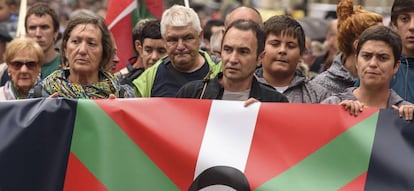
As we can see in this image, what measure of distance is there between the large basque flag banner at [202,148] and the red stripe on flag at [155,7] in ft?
14.0

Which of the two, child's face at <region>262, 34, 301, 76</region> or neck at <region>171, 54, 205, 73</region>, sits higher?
child's face at <region>262, 34, 301, 76</region>

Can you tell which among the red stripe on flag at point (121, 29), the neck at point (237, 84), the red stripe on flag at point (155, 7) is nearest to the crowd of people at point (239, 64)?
the neck at point (237, 84)

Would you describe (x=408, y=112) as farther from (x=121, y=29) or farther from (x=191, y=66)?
(x=121, y=29)

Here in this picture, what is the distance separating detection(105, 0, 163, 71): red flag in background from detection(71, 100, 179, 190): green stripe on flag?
13.1 feet

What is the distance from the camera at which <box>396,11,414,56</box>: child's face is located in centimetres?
845

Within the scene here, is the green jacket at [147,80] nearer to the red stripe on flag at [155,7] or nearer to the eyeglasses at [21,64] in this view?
the eyeglasses at [21,64]

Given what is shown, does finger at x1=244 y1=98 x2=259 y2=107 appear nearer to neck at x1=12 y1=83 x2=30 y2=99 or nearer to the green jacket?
the green jacket

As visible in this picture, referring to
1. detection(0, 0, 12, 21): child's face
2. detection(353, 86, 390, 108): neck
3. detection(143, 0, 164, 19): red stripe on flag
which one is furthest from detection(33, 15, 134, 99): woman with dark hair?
detection(0, 0, 12, 21): child's face

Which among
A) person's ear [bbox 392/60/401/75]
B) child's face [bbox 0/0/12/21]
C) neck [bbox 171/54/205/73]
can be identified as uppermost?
person's ear [bbox 392/60/401/75]

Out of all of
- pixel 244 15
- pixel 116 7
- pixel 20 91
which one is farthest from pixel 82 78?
pixel 116 7

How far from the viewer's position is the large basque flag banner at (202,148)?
7.20 metres

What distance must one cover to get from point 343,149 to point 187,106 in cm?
88

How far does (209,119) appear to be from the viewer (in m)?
7.33

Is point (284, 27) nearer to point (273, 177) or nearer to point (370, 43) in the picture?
point (370, 43)
